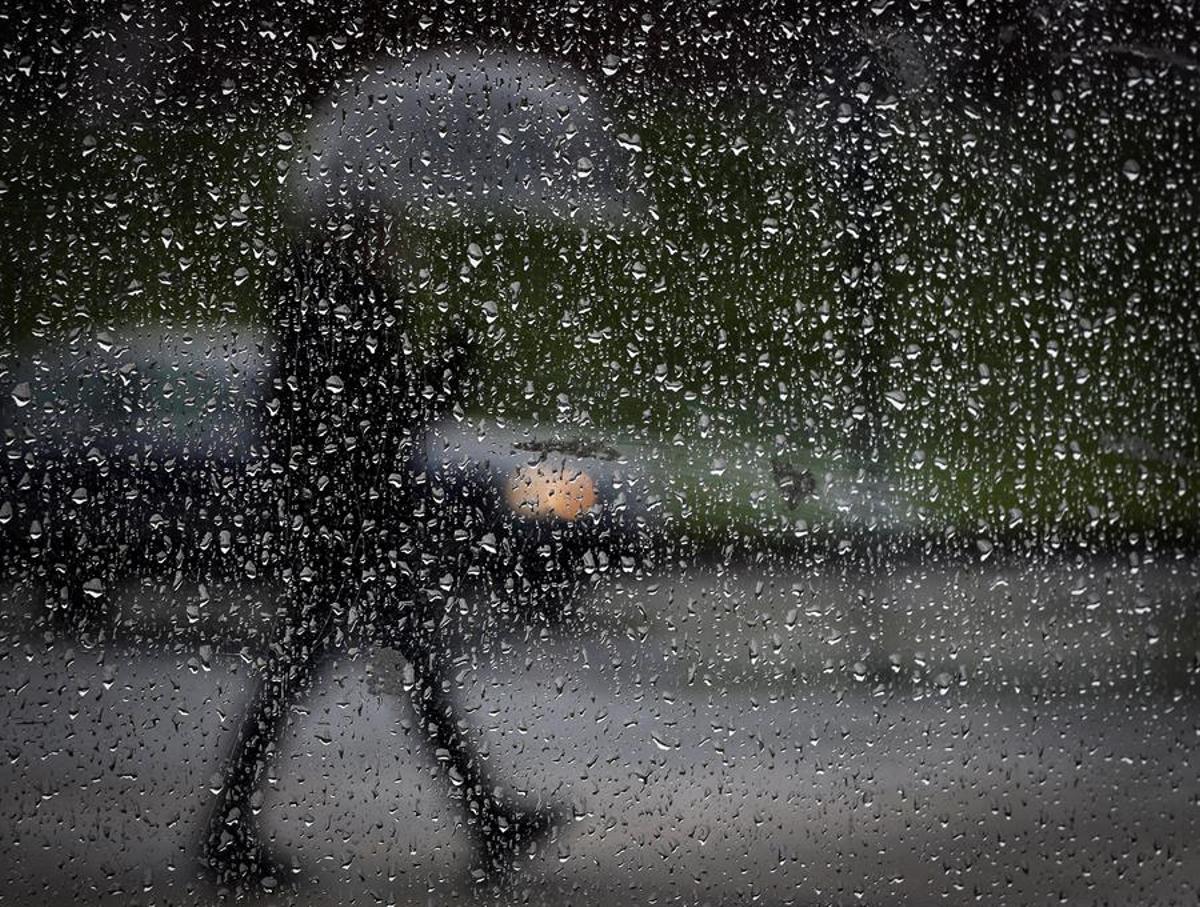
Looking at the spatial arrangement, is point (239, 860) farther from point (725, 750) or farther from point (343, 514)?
point (725, 750)

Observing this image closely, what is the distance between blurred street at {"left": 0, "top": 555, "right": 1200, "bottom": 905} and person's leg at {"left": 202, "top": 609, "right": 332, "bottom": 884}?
0.01m

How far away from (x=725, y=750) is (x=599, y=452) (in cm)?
31

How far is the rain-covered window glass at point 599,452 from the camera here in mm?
993

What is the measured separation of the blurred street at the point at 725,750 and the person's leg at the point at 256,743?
0.05 feet

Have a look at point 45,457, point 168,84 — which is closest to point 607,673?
point 45,457

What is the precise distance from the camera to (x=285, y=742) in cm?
100

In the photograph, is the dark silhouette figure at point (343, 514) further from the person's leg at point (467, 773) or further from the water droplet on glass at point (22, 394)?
the water droplet on glass at point (22, 394)

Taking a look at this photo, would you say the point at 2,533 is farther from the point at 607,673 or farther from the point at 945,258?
the point at 945,258

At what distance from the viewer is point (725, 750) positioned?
105 centimetres

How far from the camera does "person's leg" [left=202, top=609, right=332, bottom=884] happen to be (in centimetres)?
100

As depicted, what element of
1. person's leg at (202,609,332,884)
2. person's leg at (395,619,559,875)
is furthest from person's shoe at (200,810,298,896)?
person's leg at (395,619,559,875)

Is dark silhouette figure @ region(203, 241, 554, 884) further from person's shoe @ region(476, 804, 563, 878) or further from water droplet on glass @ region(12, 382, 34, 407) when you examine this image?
water droplet on glass @ region(12, 382, 34, 407)

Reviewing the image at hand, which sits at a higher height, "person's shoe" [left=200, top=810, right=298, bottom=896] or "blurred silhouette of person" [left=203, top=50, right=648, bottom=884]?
"blurred silhouette of person" [left=203, top=50, right=648, bottom=884]

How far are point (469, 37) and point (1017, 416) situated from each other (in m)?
0.64
